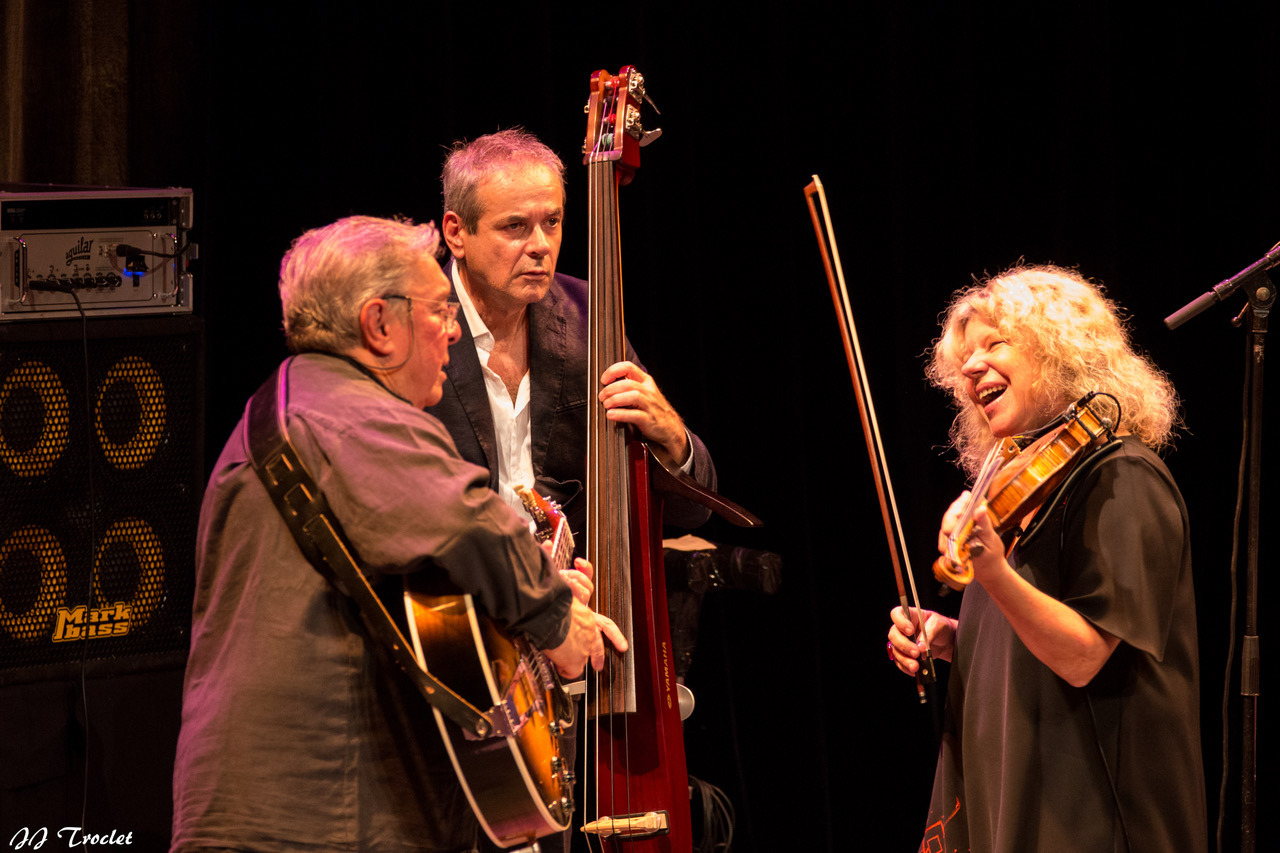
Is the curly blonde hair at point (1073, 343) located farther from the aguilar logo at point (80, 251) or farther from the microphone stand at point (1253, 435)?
the aguilar logo at point (80, 251)

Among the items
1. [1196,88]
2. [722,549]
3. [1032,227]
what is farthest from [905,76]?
[722,549]

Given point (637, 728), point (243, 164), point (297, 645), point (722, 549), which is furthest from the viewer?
point (243, 164)

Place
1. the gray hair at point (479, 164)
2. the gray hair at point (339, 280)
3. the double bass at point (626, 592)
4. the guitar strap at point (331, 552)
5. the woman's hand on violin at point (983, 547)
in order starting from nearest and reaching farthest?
the guitar strap at point (331, 552) < the gray hair at point (339, 280) < the woman's hand on violin at point (983, 547) < the double bass at point (626, 592) < the gray hair at point (479, 164)

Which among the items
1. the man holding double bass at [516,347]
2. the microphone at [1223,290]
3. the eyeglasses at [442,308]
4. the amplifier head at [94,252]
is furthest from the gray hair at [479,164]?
the microphone at [1223,290]

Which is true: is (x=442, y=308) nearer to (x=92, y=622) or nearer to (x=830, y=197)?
(x=92, y=622)

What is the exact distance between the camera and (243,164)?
3590mm

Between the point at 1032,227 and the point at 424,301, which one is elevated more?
the point at 1032,227

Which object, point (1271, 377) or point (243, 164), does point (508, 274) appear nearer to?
point (243, 164)

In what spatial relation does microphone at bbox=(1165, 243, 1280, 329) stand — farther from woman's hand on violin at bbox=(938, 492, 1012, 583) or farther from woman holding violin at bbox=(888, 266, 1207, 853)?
woman's hand on violin at bbox=(938, 492, 1012, 583)

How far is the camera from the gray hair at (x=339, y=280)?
1629 millimetres

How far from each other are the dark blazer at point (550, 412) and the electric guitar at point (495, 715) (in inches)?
24.4

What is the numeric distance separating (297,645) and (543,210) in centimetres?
104

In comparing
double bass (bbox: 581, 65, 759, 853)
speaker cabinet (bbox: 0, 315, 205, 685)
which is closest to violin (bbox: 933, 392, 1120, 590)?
double bass (bbox: 581, 65, 759, 853)

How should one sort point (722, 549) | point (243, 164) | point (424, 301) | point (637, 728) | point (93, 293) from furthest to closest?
point (243, 164) → point (722, 549) → point (93, 293) → point (637, 728) → point (424, 301)
